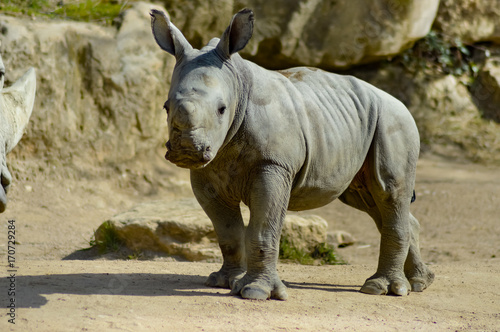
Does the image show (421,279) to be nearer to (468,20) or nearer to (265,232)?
(265,232)

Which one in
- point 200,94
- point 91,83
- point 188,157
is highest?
point 200,94

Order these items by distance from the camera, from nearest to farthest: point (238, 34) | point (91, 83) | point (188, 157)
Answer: point (188, 157) < point (238, 34) < point (91, 83)

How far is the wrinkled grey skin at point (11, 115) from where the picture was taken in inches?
126

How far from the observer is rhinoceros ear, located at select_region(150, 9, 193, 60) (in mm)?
4676

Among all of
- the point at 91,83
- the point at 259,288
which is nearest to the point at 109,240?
the point at 259,288

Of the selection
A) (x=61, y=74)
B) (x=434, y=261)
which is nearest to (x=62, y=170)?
(x=61, y=74)

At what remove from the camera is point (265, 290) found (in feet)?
15.5

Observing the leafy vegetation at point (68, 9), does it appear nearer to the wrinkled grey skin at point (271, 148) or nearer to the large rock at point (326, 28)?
the large rock at point (326, 28)

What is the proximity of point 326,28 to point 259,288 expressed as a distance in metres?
8.45

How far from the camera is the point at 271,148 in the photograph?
4.71 meters

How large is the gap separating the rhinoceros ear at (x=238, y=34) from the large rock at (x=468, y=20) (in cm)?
1034

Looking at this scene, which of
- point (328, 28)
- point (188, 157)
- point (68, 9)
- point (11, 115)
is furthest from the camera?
point (328, 28)

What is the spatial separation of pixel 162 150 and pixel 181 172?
1.60 feet

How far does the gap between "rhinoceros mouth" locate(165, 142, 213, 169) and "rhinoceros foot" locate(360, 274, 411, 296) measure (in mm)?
1987
